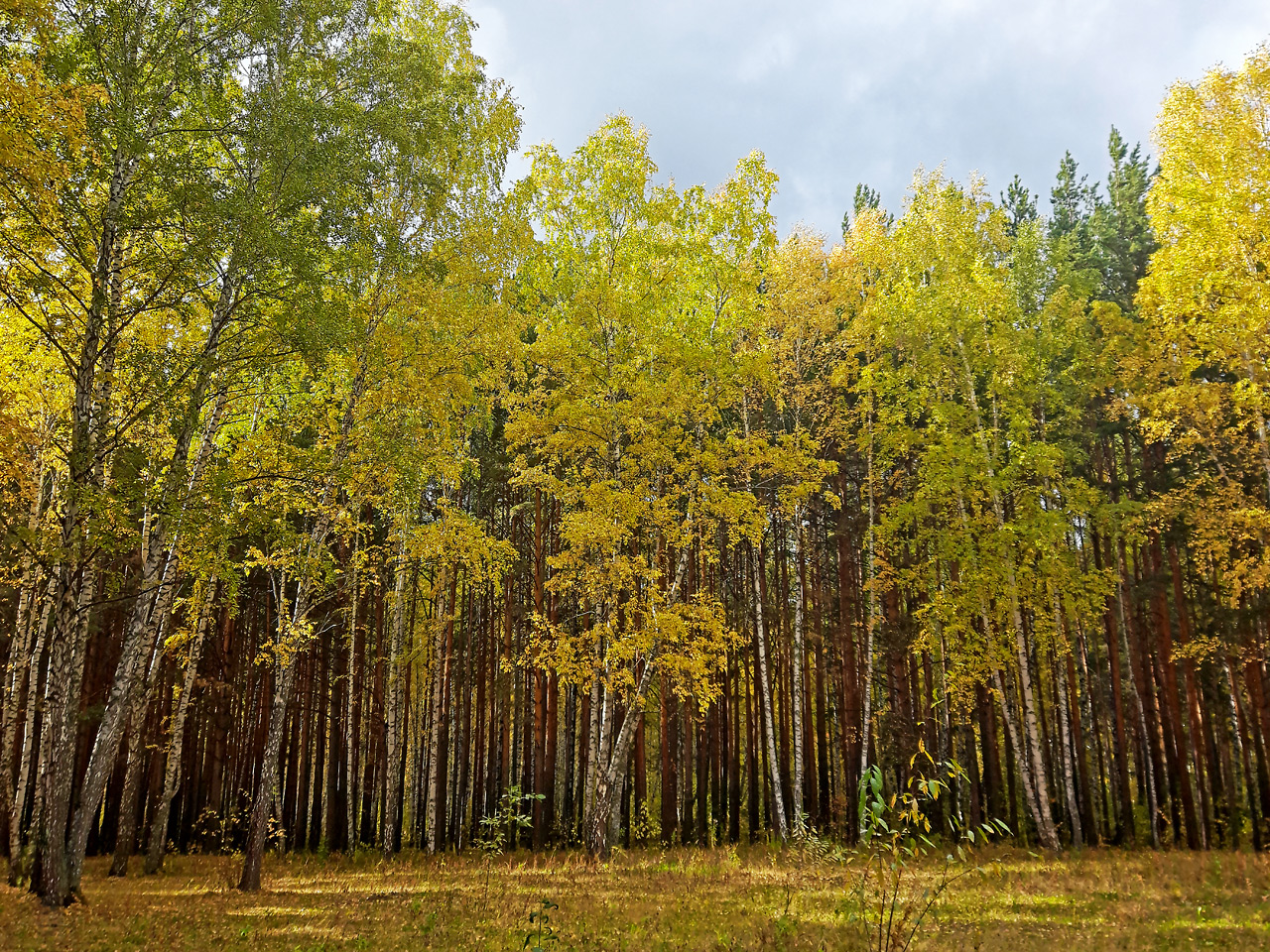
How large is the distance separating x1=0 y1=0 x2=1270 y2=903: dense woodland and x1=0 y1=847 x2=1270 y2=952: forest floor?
4.56 feet

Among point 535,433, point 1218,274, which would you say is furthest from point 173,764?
point 1218,274

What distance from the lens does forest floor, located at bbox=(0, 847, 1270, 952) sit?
7977 mm

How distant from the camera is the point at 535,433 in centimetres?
1459

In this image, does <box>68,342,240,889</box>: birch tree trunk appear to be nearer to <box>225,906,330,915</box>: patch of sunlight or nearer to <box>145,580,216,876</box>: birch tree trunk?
<box>225,906,330,915</box>: patch of sunlight

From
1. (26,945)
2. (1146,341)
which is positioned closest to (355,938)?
(26,945)

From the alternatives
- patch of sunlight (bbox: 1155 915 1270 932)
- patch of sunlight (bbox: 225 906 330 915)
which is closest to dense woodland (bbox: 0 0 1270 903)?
patch of sunlight (bbox: 225 906 330 915)

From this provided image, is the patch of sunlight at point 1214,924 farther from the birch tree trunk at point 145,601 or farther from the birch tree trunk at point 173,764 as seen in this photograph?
the birch tree trunk at point 173,764

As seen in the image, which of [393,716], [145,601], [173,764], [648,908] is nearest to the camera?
[648,908]

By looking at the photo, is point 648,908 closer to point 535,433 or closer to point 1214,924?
point 1214,924

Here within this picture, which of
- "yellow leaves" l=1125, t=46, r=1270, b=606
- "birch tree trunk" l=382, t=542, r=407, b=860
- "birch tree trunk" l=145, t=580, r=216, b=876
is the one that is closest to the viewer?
"yellow leaves" l=1125, t=46, r=1270, b=606

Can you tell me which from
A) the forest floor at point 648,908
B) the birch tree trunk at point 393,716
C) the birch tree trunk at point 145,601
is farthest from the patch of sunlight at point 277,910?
the birch tree trunk at point 393,716

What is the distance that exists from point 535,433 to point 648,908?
822cm

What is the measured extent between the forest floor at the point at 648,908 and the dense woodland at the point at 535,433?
139 centimetres

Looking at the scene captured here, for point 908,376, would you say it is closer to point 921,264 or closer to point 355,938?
point 921,264
